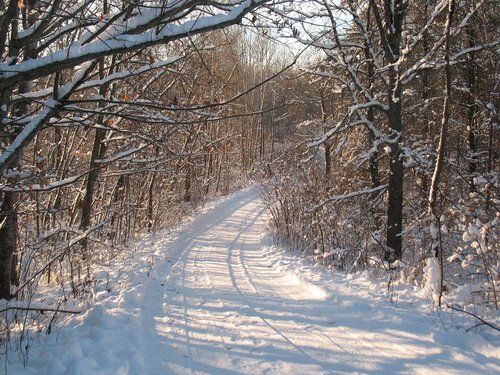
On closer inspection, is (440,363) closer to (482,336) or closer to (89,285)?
(482,336)

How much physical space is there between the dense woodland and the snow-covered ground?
544 mm

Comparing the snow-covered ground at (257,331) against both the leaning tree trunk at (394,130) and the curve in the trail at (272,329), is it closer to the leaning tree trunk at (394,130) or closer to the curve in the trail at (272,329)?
the curve in the trail at (272,329)

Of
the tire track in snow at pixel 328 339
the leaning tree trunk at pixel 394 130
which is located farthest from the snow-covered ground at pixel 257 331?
the leaning tree trunk at pixel 394 130

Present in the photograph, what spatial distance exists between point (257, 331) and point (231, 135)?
6585 millimetres

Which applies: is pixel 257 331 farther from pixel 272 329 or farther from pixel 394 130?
pixel 394 130

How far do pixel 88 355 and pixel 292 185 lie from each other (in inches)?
297

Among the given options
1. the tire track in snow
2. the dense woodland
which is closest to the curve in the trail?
the tire track in snow

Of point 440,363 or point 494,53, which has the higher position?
point 494,53

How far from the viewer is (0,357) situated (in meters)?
3.69

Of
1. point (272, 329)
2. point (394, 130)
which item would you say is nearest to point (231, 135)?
point (394, 130)

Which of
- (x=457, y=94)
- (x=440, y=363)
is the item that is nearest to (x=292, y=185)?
(x=457, y=94)

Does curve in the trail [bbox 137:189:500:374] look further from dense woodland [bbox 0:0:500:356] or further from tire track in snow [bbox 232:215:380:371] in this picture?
dense woodland [bbox 0:0:500:356]

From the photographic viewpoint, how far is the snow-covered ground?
3514 millimetres

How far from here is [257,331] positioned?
441cm
